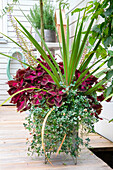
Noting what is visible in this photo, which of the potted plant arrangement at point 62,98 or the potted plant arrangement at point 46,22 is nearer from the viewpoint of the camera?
the potted plant arrangement at point 62,98

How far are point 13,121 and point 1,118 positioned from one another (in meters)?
0.26

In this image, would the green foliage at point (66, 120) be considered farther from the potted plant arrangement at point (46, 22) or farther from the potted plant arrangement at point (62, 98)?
the potted plant arrangement at point (46, 22)

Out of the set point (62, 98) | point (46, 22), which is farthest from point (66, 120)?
point (46, 22)

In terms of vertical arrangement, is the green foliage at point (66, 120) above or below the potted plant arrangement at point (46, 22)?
below

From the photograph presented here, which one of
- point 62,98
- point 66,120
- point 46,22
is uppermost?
point 46,22

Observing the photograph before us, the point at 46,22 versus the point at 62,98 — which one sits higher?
the point at 46,22

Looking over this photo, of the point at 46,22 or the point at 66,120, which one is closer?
the point at 66,120

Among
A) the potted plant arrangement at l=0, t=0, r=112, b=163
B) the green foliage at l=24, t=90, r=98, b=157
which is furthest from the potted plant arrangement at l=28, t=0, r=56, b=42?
the green foliage at l=24, t=90, r=98, b=157

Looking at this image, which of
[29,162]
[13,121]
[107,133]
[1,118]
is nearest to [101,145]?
[107,133]

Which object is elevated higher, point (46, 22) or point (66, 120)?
point (46, 22)

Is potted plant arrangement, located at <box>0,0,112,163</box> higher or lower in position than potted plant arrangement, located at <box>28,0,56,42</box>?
lower

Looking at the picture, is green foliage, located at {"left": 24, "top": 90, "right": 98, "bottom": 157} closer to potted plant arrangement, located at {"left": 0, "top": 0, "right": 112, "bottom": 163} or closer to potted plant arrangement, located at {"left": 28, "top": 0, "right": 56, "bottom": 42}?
potted plant arrangement, located at {"left": 0, "top": 0, "right": 112, "bottom": 163}

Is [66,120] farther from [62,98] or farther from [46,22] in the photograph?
[46,22]

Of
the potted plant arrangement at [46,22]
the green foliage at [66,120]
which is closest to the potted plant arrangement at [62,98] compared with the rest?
the green foliage at [66,120]
